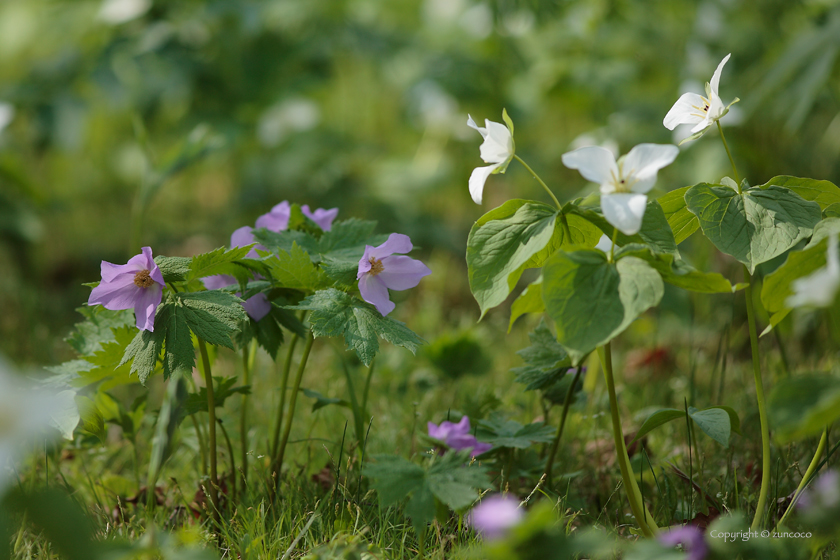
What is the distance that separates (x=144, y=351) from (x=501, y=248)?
1.76 feet

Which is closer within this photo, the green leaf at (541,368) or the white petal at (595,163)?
the white petal at (595,163)

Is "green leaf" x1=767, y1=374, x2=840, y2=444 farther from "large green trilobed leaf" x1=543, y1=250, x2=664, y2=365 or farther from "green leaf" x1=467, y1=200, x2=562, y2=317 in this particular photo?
"green leaf" x1=467, y1=200, x2=562, y2=317

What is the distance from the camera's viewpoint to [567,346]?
80 centimetres

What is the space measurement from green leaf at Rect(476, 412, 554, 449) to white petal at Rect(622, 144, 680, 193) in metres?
0.48

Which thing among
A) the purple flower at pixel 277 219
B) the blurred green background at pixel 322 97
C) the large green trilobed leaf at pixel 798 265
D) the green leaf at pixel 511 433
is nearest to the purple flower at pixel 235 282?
the purple flower at pixel 277 219

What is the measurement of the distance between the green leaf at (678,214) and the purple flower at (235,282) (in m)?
0.67

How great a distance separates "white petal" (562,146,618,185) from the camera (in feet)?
2.72

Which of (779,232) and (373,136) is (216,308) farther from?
(373,136)

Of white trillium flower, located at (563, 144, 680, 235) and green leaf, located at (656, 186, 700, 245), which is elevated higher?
white trillium flower, located at (563, 144, 680, 235)

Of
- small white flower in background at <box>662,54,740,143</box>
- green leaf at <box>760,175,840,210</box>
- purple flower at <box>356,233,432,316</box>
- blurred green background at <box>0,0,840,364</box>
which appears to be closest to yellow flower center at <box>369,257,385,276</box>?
purple flower at <box>356,233,432,316</box>

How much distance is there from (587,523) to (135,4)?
8.37 ft

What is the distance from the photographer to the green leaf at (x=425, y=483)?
85cm

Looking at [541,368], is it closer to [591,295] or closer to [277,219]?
[591,295]

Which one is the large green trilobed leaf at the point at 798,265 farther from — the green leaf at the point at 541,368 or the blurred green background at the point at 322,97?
the blurred green background at the point at 322,97
